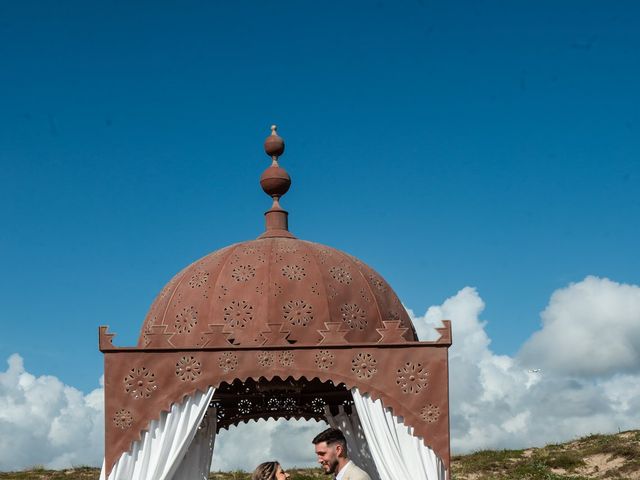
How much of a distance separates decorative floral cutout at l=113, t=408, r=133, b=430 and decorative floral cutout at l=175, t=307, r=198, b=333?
1123 millimetres

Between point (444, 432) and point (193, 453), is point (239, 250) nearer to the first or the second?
point (193, 453)

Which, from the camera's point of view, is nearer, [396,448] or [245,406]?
[396,448]

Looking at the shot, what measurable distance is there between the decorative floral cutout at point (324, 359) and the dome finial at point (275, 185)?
2100 mm

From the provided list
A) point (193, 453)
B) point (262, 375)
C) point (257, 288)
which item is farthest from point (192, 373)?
point (193, 453)

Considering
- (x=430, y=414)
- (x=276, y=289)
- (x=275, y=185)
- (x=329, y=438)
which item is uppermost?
(x=275, y=185)

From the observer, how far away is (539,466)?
1641 cm

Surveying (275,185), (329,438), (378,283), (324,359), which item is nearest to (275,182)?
(275,185)

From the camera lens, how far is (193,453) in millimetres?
9406

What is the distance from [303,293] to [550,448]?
10.7m

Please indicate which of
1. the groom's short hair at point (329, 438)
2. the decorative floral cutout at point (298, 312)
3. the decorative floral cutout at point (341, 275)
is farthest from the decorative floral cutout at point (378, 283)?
the groom's short hair at point (329, 438)

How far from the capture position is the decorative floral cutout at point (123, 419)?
7.90m

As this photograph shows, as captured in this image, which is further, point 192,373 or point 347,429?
point 347,429

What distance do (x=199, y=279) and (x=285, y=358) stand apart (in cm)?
154

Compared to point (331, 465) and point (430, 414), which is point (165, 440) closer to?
point (430, 414)
